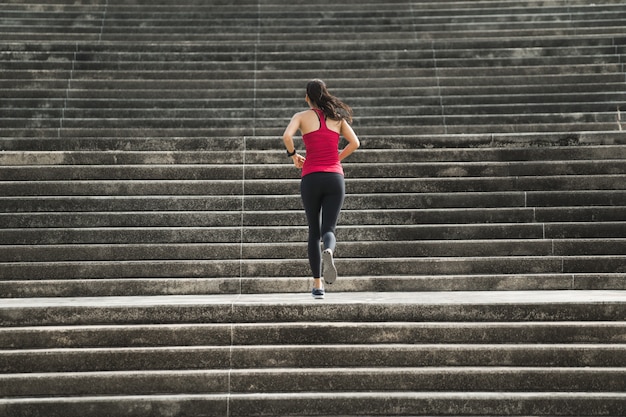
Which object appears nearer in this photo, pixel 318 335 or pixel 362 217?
pixel 318 335

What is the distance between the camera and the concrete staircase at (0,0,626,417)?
518 cm

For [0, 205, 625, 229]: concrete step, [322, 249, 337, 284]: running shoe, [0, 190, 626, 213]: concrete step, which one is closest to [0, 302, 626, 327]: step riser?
[322, 249, 337, 284]: running shoe

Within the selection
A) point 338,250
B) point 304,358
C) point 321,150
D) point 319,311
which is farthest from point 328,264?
point 338,250

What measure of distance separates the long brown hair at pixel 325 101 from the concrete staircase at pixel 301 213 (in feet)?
4.37

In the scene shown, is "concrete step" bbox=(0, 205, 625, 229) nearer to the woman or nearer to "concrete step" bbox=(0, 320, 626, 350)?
the woman

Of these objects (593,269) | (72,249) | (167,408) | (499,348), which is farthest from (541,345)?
(72,249)

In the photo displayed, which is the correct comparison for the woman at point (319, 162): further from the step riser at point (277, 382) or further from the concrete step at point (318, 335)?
the step riser at point (277, 382)

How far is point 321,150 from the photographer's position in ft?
18.9

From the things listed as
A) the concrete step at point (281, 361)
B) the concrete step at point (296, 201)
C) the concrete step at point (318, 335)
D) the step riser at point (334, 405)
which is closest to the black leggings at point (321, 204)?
the concrete step at point (318, 335)

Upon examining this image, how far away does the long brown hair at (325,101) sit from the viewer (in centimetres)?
577

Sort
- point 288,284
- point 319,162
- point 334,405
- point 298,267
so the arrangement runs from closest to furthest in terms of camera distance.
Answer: point 334,405 → point 319,162 → point 288,284 → point 298,267

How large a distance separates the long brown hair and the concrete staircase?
1332 millimetres

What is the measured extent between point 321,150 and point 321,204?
38 cm

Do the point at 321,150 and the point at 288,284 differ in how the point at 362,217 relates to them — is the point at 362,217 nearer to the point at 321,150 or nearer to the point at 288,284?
the point at 288,284
